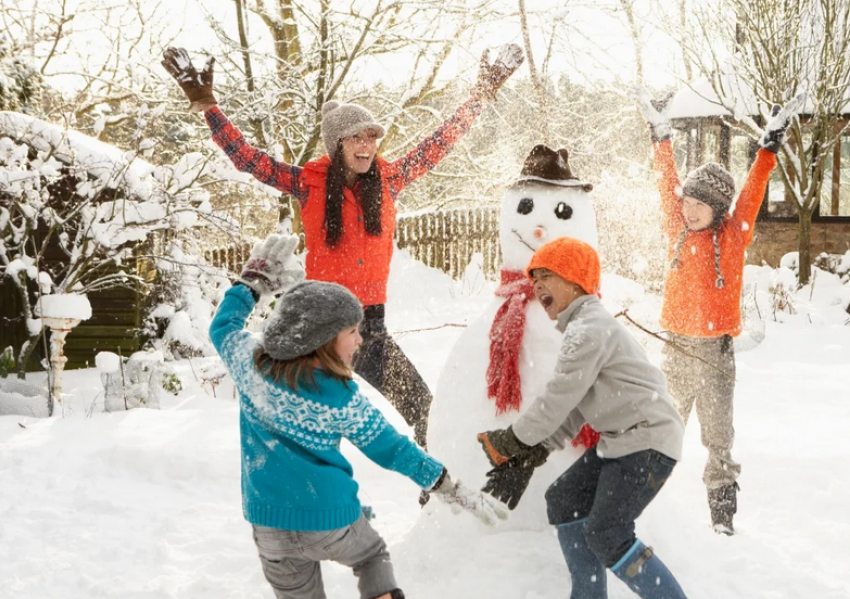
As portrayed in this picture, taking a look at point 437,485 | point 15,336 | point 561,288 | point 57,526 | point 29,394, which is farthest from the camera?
point 15,336

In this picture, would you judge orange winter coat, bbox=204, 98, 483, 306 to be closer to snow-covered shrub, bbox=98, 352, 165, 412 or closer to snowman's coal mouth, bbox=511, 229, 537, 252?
snowman's coal mouth, bbox=511, 229, 537, 252

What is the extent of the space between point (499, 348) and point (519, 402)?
24cm

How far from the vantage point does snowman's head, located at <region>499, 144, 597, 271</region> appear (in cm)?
337

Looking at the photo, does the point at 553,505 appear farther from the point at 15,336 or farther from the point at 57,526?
the point at 15,336

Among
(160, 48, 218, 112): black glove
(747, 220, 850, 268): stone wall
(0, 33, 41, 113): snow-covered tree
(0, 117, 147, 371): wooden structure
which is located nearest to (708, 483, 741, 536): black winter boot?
(160, 48, 218, 112): black glove

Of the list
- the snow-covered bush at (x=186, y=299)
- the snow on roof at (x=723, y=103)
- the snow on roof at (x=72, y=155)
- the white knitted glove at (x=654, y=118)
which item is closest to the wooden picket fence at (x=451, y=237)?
the snow on roof at (x=723, y=103)

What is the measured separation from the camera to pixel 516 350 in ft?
10.3

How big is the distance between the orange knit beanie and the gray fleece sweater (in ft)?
0.33

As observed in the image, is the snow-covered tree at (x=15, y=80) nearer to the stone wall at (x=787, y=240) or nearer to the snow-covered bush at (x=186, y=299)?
the snow-covered bush at (x=186, y=299)

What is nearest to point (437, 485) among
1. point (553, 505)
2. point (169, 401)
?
point (553, 505)

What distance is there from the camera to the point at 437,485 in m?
2.32

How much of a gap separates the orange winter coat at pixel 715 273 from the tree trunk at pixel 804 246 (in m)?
9.04

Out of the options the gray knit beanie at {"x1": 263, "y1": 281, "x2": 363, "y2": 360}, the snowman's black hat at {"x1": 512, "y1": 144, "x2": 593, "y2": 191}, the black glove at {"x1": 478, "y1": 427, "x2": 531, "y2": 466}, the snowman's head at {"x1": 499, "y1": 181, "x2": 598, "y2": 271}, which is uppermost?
the snowman's black hat at {"x1": 512, "y1": 144, "x2": 593, "y2": 191}


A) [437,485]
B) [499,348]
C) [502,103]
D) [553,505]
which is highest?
[502,103]
